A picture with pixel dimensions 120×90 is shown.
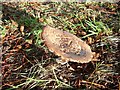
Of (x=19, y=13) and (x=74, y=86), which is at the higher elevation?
(x=19, y=13)

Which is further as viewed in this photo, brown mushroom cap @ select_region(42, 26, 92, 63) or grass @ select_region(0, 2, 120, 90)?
grass @ select_region(0, 2, 120, 90)

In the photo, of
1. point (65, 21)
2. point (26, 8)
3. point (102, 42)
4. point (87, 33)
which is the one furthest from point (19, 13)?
point (102, 42)

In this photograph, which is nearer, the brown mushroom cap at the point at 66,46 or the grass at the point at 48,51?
the brown mushroom cap at the point at 66,46

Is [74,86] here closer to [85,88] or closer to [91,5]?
[85,88]

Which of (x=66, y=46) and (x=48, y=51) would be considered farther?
(x=48, y=51)
